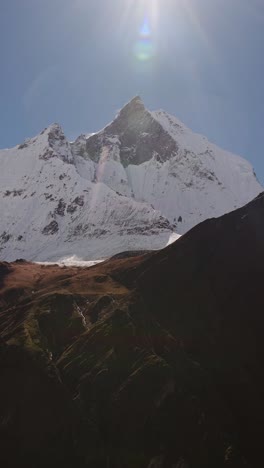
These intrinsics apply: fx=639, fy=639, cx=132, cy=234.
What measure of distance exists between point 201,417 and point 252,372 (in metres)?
24.8

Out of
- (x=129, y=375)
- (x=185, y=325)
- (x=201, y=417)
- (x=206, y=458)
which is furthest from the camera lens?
(x=185, y=325)

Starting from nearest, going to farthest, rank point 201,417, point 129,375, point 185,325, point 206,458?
point 206,458 → point 201,417 → point 129,375 → point 185,325

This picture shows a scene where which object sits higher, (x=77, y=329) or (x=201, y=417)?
(x=77, y=329)

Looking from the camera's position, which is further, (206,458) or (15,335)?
(15,335)

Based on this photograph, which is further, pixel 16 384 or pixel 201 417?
pixel 16 384

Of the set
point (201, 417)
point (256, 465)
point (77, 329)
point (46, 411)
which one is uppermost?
point (77, 329)

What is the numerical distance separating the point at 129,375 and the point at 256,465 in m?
40.4

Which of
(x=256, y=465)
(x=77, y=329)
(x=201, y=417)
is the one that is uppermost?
(x=77, y=329)

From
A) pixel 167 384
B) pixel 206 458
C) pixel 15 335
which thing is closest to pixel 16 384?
pixel 15 335

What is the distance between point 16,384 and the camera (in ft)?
565

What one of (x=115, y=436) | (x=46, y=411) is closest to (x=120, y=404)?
(x=115, y=436)

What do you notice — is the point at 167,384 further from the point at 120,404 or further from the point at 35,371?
the point at 35,371

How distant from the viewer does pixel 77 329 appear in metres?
199

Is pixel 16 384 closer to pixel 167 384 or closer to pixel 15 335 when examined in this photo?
pixel 15 335
